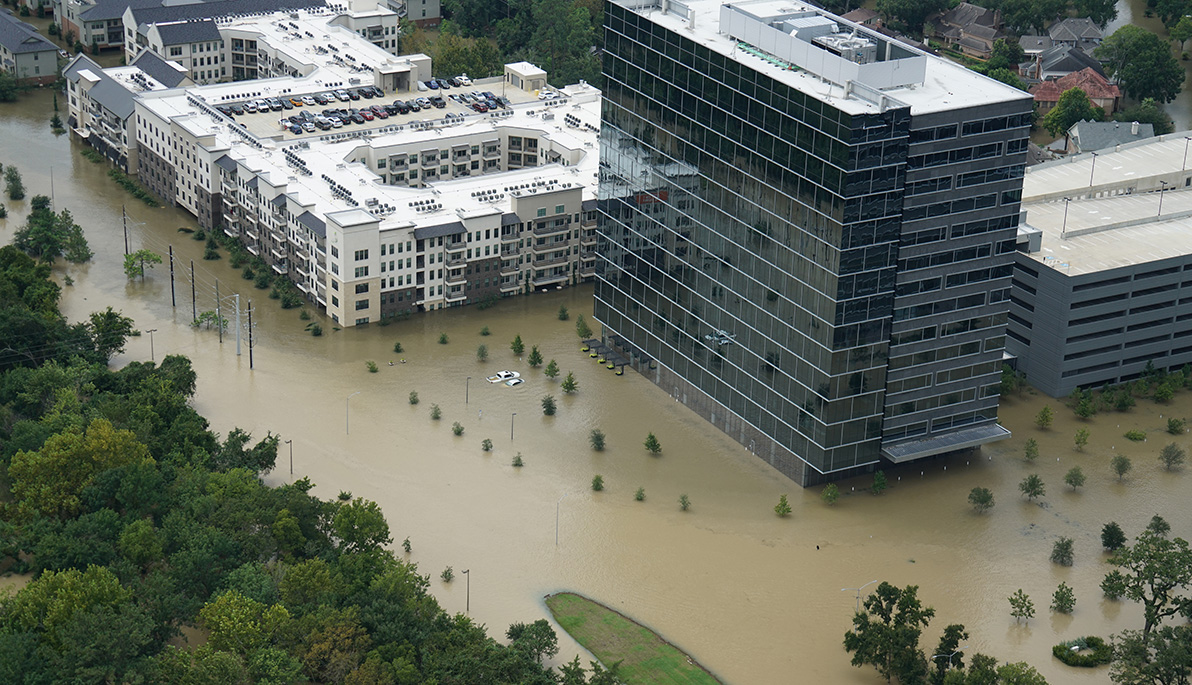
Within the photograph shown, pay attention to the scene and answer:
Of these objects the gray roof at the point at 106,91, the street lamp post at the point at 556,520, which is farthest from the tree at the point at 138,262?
the street lamp post at the point at 556,520

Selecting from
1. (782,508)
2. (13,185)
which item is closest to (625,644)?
(782,508)

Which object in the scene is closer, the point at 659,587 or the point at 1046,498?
the point at 659,587

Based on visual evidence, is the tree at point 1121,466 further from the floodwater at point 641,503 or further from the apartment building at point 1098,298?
the apartment building at point 1098,298

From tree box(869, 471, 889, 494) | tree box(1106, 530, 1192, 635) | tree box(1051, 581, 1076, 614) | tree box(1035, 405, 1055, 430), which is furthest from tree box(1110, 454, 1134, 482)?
tree box(1051, 581, 1076, 614)

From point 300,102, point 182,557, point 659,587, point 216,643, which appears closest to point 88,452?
point 182,557

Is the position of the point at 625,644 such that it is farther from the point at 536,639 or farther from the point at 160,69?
the point at 160,69

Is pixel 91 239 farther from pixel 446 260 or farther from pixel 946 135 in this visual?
pixel 946 135
